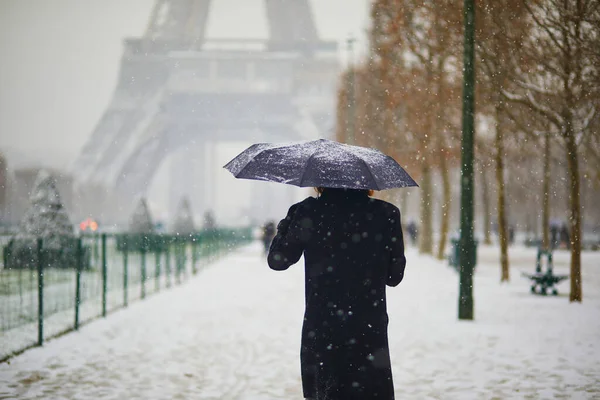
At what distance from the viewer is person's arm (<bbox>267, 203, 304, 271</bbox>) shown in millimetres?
4023

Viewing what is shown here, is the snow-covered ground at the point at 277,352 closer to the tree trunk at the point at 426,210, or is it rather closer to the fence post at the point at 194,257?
the fence post at the point at 194,257

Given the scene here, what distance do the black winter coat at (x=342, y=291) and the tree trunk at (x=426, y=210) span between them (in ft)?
72.7

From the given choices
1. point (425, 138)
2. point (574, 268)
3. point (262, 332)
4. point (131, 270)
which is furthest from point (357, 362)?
point (425, 138)

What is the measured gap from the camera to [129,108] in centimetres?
5400

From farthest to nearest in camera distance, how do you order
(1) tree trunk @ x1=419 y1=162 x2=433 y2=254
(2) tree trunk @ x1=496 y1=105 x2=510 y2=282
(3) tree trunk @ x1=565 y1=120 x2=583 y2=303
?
1. (1) tree trunk @ x1=419 y1=162 x2=433 y2=254
2. (2) tree trunk @ x1=496 y1=105 x2=510 y2=282
3. (3) tree trunk @ x1=565 y1=120 x2=583 y2=303

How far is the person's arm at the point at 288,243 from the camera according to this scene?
4.02 metres

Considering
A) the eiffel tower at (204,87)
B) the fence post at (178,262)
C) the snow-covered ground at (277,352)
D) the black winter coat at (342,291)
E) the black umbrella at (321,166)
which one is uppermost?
the eiffel tower at (204,87)

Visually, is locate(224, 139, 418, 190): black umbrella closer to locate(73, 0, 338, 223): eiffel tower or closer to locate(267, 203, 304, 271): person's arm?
locate(267, 203, 304, 271): person's arm

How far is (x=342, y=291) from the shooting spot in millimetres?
4031

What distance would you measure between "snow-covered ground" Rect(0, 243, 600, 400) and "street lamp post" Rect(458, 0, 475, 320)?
338 mm

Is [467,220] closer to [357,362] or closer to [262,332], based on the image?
[262,332]

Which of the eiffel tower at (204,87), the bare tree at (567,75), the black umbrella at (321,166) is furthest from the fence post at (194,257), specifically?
the eiffel tower at (204,87)

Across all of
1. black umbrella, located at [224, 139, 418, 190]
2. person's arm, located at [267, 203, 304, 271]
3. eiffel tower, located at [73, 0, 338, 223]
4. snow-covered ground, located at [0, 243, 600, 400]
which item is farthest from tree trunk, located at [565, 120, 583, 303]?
eiffel tower, located at [73, 0, 338, 223]

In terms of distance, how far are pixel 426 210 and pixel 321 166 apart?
2366cm
